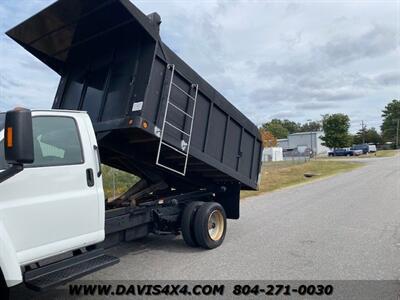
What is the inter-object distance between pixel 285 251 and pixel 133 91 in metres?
3.71

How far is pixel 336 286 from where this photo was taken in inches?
203

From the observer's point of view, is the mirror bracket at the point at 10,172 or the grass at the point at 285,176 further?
the grass at the point at 285,176

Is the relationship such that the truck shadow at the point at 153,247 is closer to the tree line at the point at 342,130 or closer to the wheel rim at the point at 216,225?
the wheel rim at the point at 216,225

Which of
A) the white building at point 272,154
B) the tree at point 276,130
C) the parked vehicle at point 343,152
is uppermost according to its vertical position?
the tree at point 276,130

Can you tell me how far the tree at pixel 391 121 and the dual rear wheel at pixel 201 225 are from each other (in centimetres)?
11559

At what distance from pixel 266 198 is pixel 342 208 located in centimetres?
359

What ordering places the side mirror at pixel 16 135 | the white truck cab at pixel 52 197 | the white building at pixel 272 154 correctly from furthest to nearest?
the white building at pixel 272 154
the white truck cab at pixel 52 197
the side mirror at pixel 16 135

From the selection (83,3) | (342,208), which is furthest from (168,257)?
(342,208)

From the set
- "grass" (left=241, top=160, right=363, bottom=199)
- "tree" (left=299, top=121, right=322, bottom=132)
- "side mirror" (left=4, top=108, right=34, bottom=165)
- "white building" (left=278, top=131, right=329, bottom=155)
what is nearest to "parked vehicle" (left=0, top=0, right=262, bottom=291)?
"side mirror" (left=4, top=108, right=34, bottom=165)

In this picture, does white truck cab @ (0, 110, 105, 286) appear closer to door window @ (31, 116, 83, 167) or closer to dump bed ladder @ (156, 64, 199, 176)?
door window @ (31, 116, 83, 167)

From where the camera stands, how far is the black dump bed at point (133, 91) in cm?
565

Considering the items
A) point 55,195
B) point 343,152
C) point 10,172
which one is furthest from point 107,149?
point 343,152

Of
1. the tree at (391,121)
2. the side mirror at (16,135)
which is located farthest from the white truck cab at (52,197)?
the tree at (391,121)

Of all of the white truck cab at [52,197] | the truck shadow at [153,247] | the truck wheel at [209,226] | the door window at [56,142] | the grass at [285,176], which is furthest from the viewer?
the grass at [285,176]
